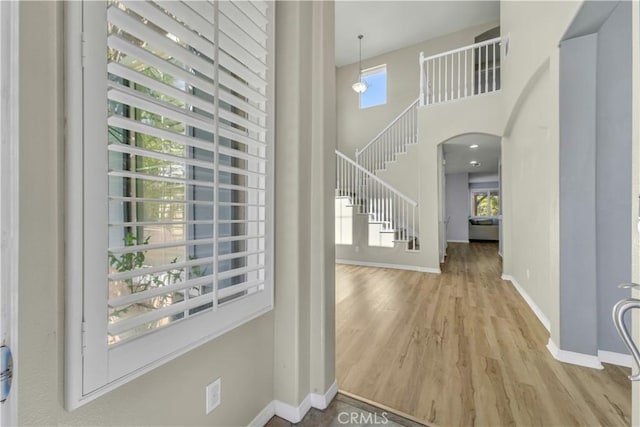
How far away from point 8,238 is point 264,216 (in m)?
0.90

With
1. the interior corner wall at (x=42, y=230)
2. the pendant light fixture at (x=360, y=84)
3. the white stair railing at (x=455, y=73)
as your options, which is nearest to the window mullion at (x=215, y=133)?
the interior corner wall at (x=42, y=230)

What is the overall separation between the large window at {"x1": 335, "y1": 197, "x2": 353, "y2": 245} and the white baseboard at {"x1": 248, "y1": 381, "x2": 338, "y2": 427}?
14.6 feet

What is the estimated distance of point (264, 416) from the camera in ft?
4.83

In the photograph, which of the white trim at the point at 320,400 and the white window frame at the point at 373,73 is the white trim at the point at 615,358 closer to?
the white trim at the point at 320,400

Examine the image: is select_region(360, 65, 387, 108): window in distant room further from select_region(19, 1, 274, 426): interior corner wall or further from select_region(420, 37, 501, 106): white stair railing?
select_region(19, 1, 274, 426): interior corner wall

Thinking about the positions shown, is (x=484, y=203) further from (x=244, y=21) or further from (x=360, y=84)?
(x=244, y=21)

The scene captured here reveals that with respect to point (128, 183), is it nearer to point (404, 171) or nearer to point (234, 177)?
point (234, 177)

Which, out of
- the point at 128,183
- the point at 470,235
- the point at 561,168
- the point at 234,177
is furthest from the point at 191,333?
the point at 470,235

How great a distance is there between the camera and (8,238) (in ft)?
1.95

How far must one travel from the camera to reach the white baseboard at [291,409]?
146cm

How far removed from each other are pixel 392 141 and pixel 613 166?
465 centimetres

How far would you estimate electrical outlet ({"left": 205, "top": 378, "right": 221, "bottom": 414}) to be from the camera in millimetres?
1165

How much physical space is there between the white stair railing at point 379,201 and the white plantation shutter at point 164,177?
14.4 feet

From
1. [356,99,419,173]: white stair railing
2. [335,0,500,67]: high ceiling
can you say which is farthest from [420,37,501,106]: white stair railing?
[335,0,500,67]: high ceiling
